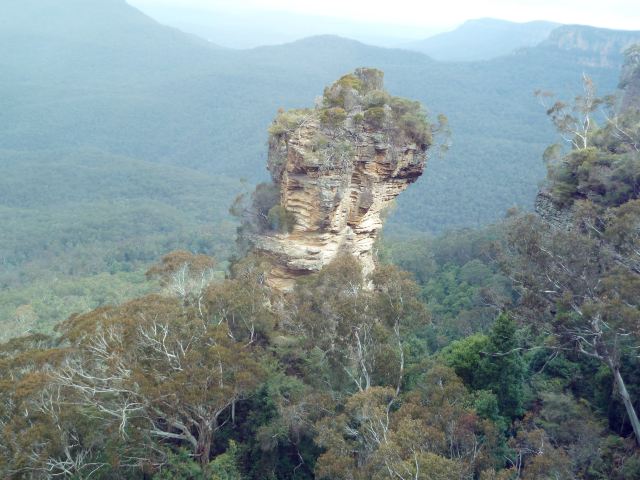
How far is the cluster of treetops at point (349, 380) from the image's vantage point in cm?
1245

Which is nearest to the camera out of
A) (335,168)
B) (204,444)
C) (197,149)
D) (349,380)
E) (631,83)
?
(204,444)

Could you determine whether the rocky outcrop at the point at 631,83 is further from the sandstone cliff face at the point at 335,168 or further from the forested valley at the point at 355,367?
the sandstone cliff face at the point at 335,168

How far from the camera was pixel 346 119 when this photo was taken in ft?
63.5

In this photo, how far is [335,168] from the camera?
18.9 m

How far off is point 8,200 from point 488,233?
3296 inches

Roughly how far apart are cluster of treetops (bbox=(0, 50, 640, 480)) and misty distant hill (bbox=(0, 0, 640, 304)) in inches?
2132

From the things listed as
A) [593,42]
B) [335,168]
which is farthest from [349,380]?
[593,42]

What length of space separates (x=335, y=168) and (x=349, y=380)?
6.80 meters

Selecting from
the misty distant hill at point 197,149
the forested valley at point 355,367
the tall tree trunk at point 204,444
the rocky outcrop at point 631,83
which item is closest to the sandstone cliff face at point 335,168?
the forested valley at point 355,367

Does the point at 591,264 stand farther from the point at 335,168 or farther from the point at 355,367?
the point at 335,168

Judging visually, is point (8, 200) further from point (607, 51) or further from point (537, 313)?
point (607, 51)

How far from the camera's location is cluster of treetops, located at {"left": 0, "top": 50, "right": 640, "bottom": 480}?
12.5 m

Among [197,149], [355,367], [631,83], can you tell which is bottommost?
[197,149]

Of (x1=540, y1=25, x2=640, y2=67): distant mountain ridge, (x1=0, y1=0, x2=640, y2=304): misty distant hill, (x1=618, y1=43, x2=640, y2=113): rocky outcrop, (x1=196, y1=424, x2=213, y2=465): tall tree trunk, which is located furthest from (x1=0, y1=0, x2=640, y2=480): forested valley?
(x1=540, y1=25, x2=640, y2=67): distant mountain ridge
